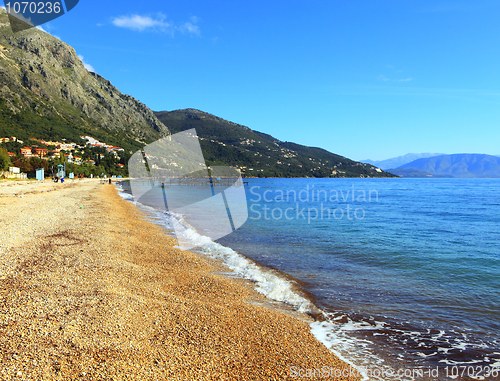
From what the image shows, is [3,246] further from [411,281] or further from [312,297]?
[411,281]

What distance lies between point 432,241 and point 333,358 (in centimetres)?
1327

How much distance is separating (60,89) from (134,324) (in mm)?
156535


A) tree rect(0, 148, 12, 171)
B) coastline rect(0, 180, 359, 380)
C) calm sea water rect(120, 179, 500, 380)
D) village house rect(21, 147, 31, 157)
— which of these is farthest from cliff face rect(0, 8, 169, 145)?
calm sea water rect(120, 179, 500, 380)

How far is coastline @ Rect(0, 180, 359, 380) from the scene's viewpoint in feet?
11.8

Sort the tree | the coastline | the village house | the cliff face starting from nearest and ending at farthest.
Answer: the coastline, the tree, the village house, the cliff face

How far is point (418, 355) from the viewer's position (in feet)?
16.5

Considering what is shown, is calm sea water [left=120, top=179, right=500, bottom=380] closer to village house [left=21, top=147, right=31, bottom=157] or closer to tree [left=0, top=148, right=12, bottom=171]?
tree [left=0, top=148, right=12, bottom=171]

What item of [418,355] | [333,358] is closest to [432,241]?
[418,355]

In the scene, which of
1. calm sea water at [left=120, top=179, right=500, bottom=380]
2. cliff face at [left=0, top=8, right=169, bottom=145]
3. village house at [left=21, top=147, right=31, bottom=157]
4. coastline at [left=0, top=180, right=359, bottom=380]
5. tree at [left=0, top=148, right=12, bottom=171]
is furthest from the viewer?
cliff face at [left=0, top=8, right=169, bottom=145]

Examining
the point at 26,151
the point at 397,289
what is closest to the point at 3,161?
the point at 26,151

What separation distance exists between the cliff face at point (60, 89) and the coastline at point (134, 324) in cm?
12672

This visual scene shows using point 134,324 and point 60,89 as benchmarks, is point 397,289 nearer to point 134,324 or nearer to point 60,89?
point 134,324

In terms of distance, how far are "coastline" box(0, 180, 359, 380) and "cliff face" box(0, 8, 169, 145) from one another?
127m

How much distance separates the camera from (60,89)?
129m
